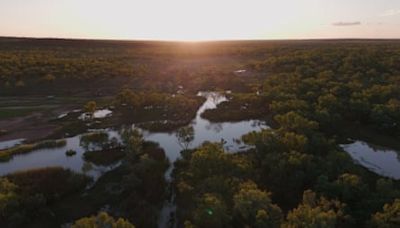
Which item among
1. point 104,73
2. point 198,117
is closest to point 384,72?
point 198,117

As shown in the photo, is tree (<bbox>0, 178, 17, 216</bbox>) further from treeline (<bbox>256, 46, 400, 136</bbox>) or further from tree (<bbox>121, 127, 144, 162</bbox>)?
treeline (<bbox>256, 46, 400, 136</bbox>)

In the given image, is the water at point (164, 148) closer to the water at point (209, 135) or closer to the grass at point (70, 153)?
the water at point (209, 135)

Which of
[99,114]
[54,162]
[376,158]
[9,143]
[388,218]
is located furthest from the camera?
[99,114]

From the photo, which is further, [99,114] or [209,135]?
[99,114]

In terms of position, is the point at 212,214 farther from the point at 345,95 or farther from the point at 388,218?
the point at 345,95

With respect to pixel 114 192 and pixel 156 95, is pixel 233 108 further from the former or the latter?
pixel 114 192

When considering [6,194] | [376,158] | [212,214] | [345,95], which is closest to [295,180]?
[212,214]

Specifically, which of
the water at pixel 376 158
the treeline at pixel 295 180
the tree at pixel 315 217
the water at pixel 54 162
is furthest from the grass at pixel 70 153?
the water at pixel 376 158
